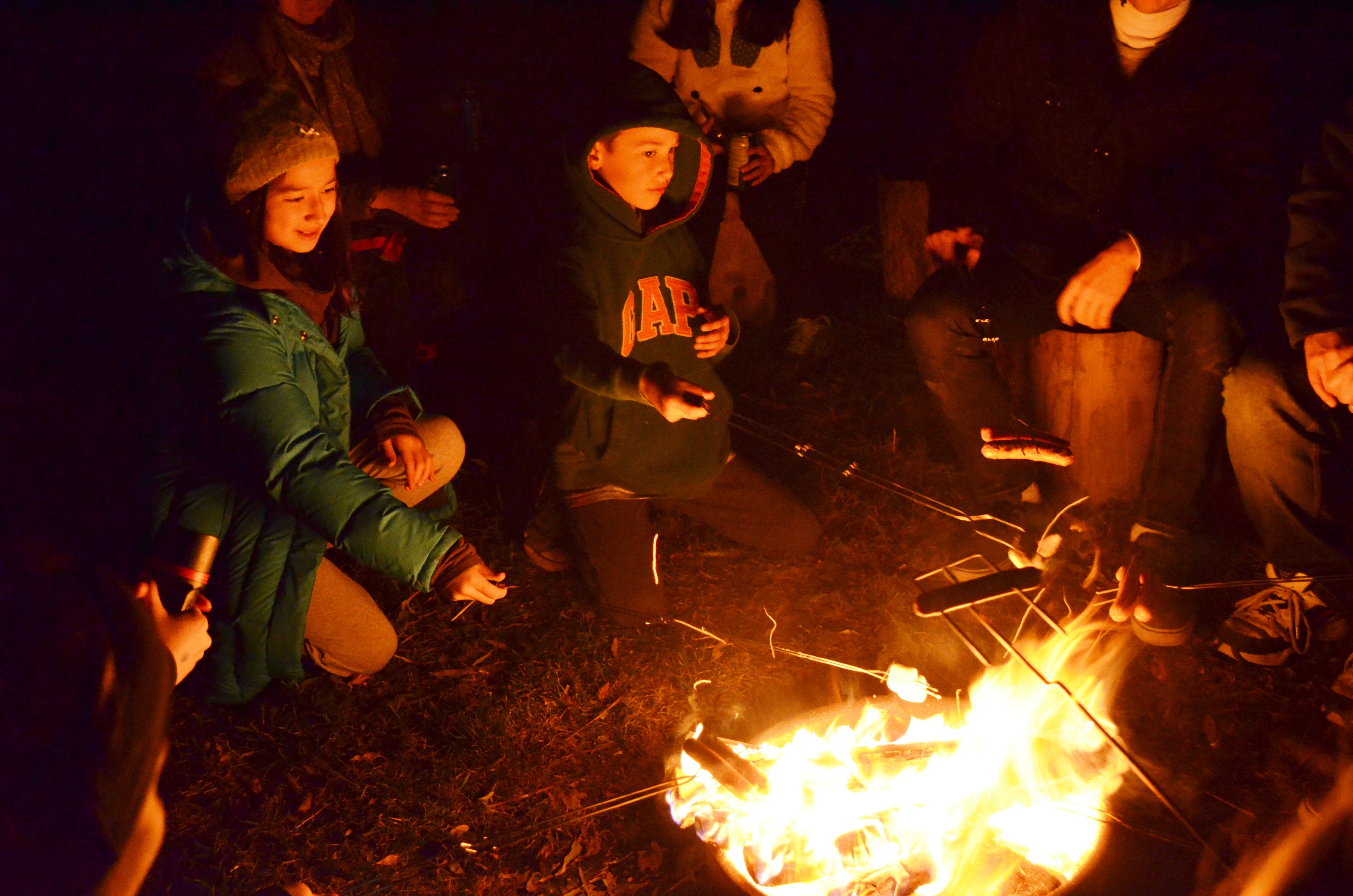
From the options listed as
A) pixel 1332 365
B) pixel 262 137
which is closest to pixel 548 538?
pixel 262 137

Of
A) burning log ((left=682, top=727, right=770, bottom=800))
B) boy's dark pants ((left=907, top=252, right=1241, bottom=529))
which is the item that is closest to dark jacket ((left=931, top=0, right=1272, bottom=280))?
boy's dark pants ((left=907, top=252, right=1241, bottom=529))

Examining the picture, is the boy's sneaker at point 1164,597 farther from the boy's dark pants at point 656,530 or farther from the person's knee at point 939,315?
the boy's dark pants at point 656,530

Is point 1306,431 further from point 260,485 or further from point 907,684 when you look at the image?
point 260,485

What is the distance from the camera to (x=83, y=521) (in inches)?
187

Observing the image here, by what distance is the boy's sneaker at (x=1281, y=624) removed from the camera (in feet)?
11.5

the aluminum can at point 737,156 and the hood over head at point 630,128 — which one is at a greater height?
the hood over head at point 630,128

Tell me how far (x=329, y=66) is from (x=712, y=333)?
8.00 feet

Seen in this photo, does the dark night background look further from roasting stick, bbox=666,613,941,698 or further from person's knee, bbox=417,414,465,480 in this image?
roasting stick, bbox=666,613,941,698

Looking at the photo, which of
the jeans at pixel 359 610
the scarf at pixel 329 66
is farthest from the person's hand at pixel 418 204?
the jeans at pixel 359 610

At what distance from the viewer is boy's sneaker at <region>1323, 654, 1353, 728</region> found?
3.29 meters

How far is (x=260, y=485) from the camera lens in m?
3.27

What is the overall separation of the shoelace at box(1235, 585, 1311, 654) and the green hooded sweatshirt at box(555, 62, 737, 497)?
7.11 ft

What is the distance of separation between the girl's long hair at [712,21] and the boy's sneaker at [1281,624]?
348 cm

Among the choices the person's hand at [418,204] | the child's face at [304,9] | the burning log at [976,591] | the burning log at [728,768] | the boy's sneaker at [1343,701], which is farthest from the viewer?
the person's hand at [418,204]
